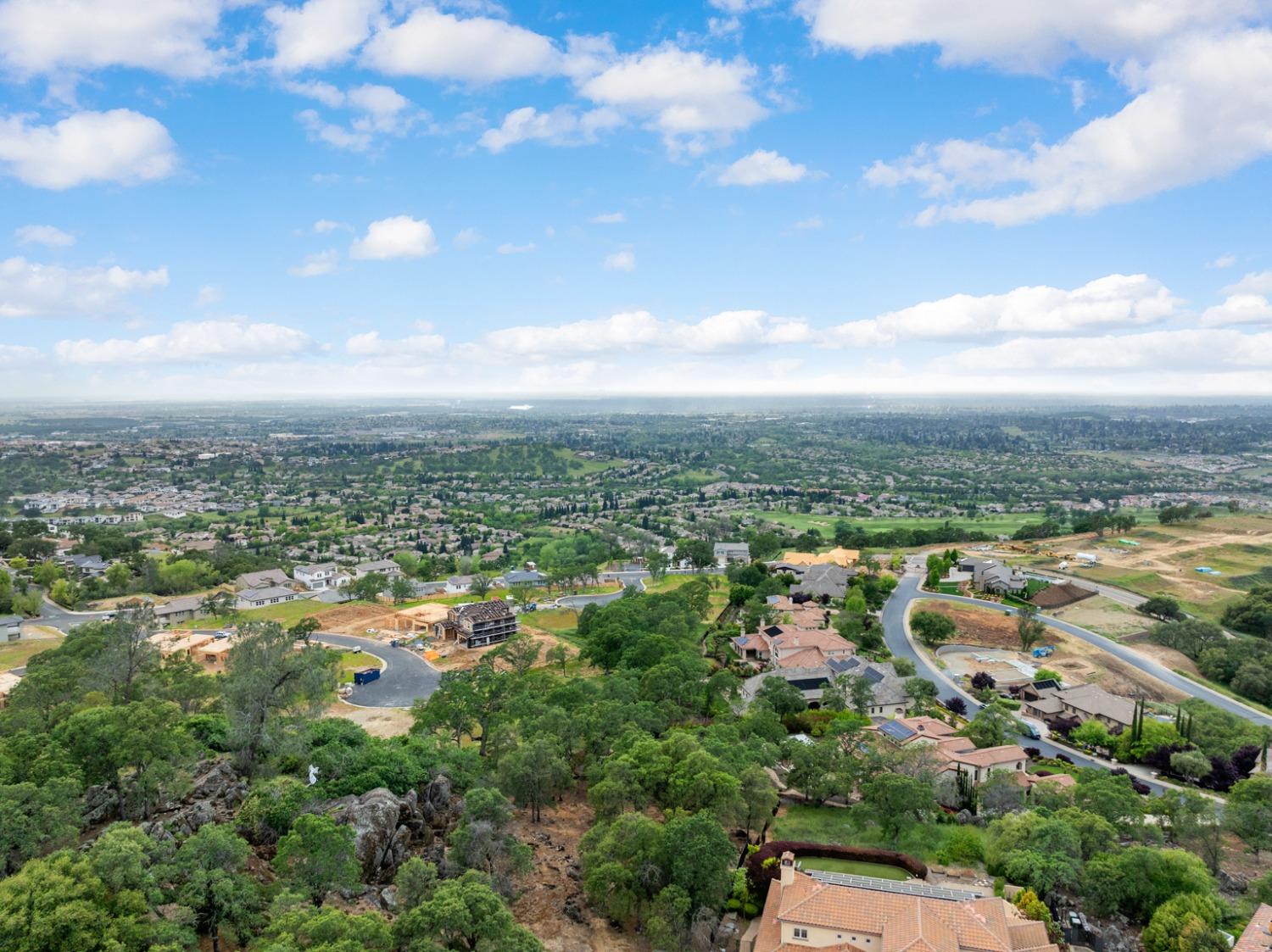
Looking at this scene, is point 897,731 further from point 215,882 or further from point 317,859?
point 215,882

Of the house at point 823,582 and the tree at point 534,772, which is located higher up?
the tree at point 534,772

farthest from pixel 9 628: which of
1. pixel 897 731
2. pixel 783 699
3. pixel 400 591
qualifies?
pixel 897 731

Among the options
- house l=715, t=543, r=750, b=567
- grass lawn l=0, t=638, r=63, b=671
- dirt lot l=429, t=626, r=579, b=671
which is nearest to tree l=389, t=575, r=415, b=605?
dirt lot l=429, t=626, r=579, b=671

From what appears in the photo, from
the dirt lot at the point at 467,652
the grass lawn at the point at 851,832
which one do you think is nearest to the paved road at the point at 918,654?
the grass lawn at the point at 851,832

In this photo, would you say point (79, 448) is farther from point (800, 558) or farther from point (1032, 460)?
point (1032, 460)

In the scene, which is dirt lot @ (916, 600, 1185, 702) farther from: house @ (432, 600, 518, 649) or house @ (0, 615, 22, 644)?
house @ (0, 615, 22, 644)

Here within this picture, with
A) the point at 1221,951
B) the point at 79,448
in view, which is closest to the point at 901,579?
the point at 1221,951

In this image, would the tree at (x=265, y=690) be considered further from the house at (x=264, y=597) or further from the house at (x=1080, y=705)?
the house at (x=264, y=597)
